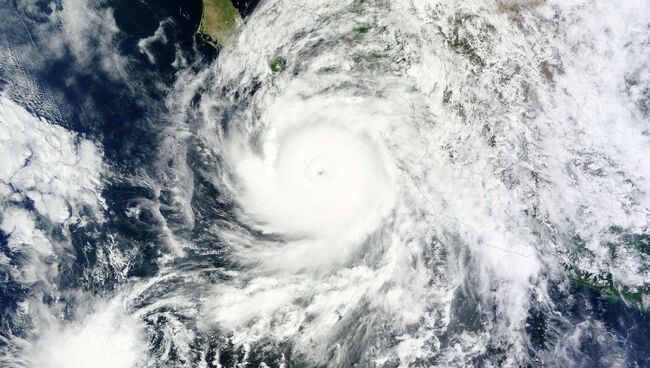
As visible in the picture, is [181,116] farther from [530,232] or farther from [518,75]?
[530,232]

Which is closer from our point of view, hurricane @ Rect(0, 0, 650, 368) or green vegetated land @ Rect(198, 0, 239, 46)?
hurricane @ Rect(0, 0, 650, 368)

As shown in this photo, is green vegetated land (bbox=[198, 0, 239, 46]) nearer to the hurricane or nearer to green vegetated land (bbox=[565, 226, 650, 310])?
the hurricane

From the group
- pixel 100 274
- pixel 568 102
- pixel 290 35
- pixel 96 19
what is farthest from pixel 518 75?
pixel 100 274

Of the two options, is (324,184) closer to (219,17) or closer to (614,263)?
(219,17)

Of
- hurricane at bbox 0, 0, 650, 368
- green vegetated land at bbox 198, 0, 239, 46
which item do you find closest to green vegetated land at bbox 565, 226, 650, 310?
hurricane at bbox 0, 0, 650, 368

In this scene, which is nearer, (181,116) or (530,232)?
(530,232)

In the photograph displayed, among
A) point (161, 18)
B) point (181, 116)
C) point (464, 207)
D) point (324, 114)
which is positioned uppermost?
point (161, 18)

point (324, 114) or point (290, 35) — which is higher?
point (290, 35)
